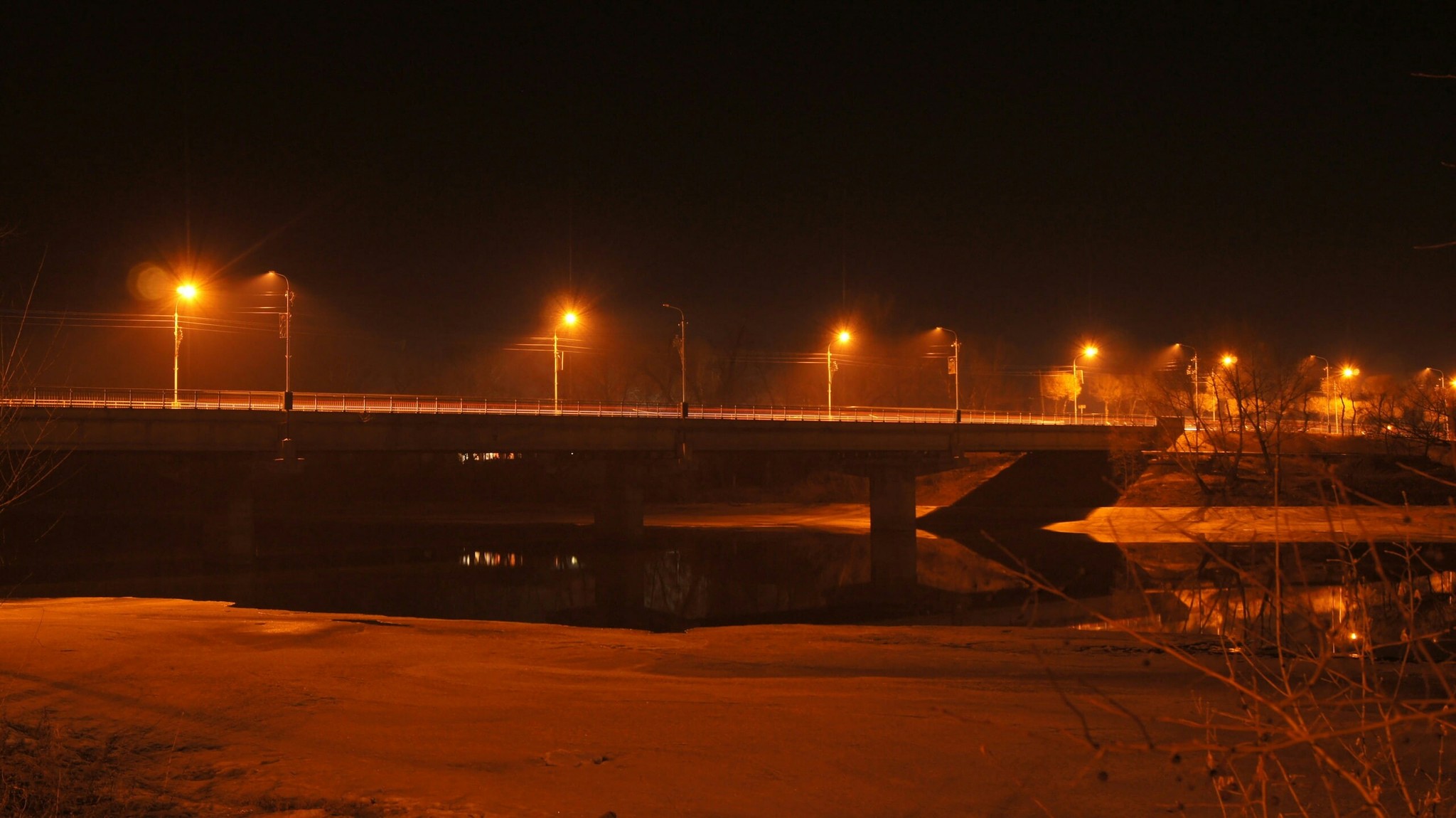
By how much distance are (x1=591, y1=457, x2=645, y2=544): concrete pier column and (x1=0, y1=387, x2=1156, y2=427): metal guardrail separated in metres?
3.81

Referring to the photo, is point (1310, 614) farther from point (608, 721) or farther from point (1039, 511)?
point (1039, 511)

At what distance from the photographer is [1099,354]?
391ft

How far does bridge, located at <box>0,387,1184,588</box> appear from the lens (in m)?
45.2

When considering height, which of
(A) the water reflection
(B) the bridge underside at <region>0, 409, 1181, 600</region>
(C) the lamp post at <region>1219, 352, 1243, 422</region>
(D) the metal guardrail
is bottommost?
(A) the water reflection

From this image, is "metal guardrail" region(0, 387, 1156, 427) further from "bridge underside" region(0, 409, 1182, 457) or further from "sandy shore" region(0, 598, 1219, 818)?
"sandy shore" region(0, 598, 1219, 818)

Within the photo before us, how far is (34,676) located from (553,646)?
984 cm

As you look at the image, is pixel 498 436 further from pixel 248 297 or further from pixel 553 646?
pixel 553 646

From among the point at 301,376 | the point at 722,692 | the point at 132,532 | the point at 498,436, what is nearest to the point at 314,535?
the point at 132,532

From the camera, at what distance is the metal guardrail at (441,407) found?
153ft

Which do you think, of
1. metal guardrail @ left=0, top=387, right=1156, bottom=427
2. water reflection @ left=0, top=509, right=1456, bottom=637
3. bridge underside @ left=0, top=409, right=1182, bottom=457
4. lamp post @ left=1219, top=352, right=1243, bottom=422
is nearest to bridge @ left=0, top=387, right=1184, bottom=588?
bridge underside @ left=0, top=409, right=1182, bottom=457

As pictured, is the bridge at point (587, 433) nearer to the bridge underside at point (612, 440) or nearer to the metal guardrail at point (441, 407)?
the bridge underside at point (612, 440)

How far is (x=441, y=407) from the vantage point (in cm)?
5272

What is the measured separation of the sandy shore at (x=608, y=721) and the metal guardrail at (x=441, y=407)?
22083mm

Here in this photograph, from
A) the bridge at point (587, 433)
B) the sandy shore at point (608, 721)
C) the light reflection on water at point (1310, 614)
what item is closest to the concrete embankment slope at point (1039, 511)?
the bridge at point (587, 433)
